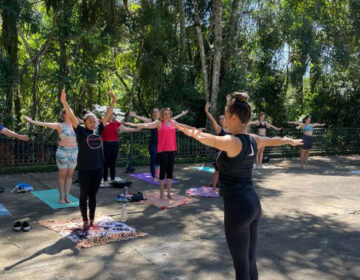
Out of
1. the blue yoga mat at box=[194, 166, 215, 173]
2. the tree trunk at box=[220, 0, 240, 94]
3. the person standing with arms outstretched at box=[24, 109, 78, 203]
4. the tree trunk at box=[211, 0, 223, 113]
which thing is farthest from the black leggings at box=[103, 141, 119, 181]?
the tree trunk at box=[220, 0, 240, 94]

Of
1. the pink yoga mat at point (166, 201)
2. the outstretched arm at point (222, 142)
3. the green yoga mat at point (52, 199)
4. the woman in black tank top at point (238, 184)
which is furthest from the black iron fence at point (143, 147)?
the outstretched arm at point (222, 142)

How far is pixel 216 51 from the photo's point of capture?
48.6 ft

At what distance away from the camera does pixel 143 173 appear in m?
11.4

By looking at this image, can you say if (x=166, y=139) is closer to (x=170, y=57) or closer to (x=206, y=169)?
(x=206, y=169)

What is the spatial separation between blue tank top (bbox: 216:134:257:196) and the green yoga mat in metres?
5.02

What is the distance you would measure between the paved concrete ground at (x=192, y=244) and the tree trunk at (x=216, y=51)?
676 centimetres

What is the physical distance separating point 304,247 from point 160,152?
3582mm

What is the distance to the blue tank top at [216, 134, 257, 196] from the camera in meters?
3.02

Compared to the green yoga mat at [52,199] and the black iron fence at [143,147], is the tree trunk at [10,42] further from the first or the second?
the green yoga mat at [52,199]

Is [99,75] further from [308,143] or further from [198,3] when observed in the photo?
[308,143]

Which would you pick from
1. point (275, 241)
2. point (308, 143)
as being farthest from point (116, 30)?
point (275, 241)

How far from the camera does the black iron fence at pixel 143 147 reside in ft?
35.9

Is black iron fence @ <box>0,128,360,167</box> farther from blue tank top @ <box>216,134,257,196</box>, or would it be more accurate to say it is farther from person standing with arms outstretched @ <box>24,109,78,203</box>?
blue tank top @ <box>216,134,257,196</box>

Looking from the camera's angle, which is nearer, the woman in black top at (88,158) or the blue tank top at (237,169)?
the blue tank top at (237,169)
